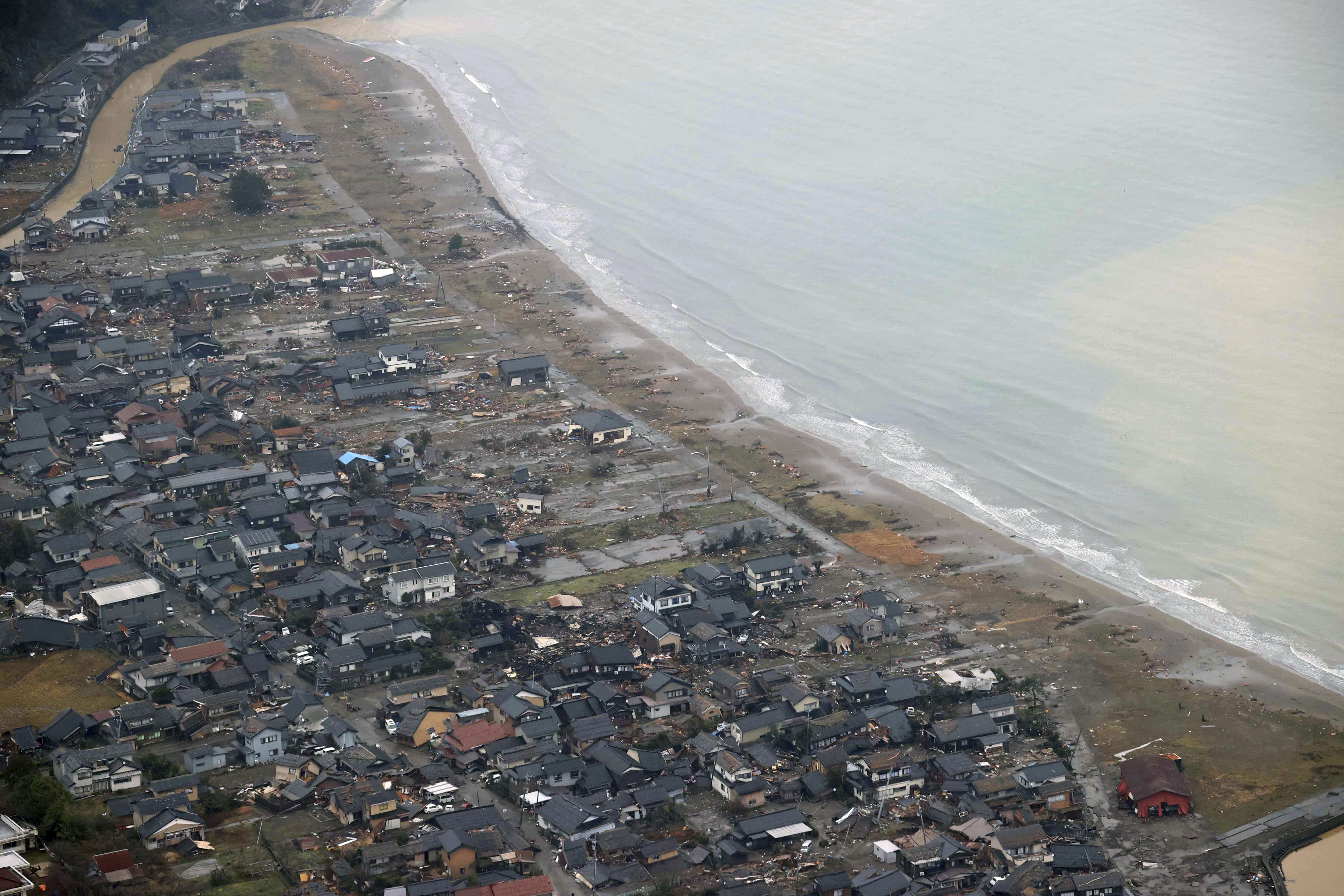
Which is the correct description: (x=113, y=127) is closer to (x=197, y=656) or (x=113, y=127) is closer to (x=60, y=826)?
(x=197, y=656)

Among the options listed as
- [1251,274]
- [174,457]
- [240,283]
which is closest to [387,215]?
[240,283]

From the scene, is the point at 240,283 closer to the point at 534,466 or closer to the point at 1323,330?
the point at 534,466

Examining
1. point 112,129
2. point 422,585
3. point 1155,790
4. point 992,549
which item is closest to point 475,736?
point 422,585

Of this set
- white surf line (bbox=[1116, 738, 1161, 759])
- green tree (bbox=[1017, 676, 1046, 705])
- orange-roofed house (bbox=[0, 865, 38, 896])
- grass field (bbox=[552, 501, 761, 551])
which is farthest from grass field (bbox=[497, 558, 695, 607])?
orange-roofed house (bbox=[0, 865, 38, 896])

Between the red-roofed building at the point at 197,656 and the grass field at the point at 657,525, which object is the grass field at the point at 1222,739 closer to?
the grass field at the point at 657,525

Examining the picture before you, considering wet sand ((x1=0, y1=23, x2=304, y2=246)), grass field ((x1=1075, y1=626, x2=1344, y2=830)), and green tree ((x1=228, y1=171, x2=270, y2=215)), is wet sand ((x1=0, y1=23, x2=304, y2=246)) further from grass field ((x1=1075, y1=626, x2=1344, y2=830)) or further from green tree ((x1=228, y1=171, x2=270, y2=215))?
grass field ((x1=1075, y1=626, x2=1344, y2=830))
